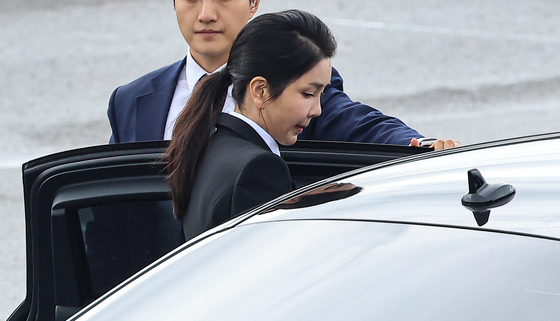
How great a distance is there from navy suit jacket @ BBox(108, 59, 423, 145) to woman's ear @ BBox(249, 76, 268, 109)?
16.0 inches

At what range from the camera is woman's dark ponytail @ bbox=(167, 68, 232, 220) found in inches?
78.4

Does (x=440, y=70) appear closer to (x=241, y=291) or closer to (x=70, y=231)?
(x=70, y=231)

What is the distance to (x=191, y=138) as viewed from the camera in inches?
79.4

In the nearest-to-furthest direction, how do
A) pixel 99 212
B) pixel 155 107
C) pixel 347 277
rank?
pixel 347 277, pixel 99 212, pixel 155 107

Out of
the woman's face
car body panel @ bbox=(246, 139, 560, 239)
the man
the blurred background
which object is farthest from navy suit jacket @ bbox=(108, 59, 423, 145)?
the blurred background

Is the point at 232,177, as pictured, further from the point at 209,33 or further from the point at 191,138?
the point at 209,33

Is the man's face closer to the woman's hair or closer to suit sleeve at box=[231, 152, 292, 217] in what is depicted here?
the woman's hair

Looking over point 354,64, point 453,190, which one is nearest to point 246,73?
point 453,190

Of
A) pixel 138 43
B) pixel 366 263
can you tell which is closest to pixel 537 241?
pixel 366 263

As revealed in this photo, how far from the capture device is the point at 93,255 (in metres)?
2.17

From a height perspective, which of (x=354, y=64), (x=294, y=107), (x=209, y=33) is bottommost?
(x=354, y=64)

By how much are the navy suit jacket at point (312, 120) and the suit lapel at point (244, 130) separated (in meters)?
0.43

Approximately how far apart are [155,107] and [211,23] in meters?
0.36

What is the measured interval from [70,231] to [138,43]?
7.10 metres
